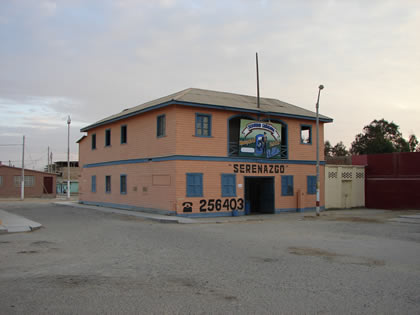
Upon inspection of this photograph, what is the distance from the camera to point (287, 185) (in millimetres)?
26016

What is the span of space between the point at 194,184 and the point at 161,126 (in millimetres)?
3970

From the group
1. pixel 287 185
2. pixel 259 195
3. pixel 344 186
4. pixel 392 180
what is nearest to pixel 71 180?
pixel 259 195

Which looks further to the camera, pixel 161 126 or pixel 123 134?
pixel 123 134

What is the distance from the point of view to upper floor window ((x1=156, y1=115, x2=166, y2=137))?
23.1 metres

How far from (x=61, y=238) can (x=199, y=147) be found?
10310 mm

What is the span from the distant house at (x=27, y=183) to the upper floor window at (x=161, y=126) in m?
33.4

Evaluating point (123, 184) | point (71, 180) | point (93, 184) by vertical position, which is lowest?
point (71, 180)

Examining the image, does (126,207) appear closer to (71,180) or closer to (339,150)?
(71,180)

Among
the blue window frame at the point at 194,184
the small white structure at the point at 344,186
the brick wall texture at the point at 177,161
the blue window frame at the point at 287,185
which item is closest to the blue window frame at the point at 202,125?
the brick wall texture at the point at 177,161

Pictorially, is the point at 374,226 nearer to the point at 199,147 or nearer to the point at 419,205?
the point at 199,147

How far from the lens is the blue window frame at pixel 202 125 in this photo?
2269cm

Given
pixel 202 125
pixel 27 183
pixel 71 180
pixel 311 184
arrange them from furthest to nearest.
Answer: pixel 71 180, pixel 27 183, pixel 311 184, pixel 202 125

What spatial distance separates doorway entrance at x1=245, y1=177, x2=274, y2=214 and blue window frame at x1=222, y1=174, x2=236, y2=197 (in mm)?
1640

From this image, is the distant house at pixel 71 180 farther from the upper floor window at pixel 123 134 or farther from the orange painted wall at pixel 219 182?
the orange painted wall at pixel 219 182
